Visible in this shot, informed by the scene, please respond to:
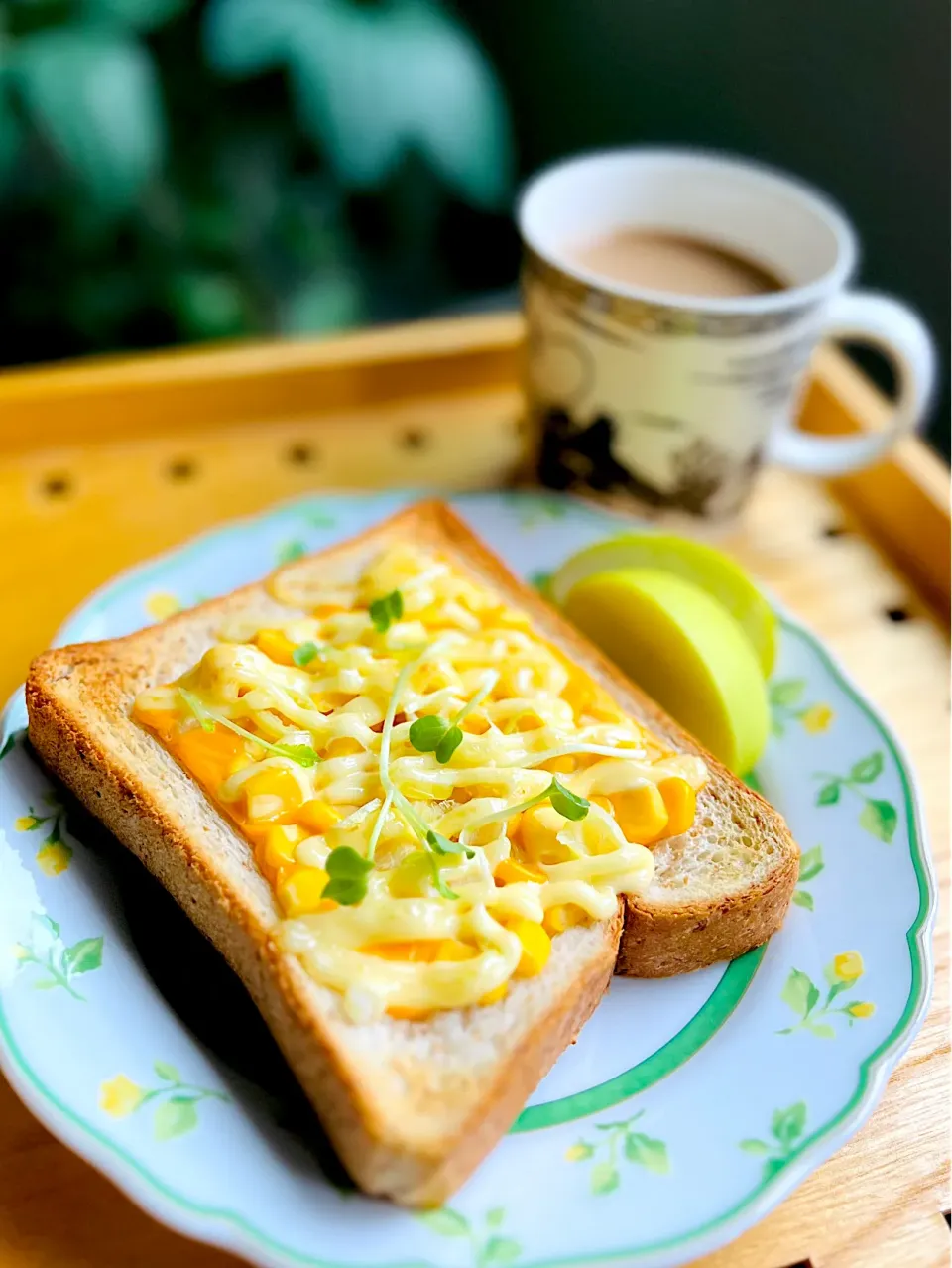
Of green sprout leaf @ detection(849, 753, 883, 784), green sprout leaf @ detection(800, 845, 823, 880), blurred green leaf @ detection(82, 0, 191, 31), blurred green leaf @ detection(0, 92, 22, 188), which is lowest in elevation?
green sprout leaf @ detection(800, 845, 823, 880)

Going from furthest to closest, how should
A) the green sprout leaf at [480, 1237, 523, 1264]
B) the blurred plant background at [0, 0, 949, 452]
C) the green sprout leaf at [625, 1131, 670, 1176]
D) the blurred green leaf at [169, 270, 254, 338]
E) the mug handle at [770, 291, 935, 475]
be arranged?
1. the blurred green leaf at [169, 270, 254, 338]
2. the blurred plant background at [0, 0, 949, 452]
3. the mug handle at [770, 291, 935, 475]
4. the green sprout leaf at [625, 1131, 670, 1176]
5. the green sprout leaf at [480, 1237, 523, 1264]

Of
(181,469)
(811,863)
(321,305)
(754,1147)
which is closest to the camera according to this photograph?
(754,1147)

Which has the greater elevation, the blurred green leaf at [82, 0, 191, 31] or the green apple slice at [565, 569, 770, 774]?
the blurred green leaf at [82, 0, 191, 31]

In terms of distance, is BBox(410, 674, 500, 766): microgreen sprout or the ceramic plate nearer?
the ceramic plate

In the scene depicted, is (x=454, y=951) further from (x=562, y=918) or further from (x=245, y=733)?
(x=245, y=733)

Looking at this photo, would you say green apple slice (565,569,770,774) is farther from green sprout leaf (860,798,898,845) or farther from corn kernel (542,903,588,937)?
corn kernel (542,903,588,937)

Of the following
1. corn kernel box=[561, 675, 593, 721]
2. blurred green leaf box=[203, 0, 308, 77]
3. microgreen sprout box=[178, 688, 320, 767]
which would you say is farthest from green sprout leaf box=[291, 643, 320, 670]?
blurred green leaf box=[203, 0, 308, 77]

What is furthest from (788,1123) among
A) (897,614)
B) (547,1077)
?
(897,614)

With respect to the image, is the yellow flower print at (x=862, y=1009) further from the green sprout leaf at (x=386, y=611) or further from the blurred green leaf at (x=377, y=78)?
the blurred green leaf at (x=377, y=78)
